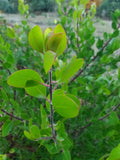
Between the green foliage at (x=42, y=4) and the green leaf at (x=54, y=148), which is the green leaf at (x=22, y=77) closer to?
the green leaf at (x=54, y=148)

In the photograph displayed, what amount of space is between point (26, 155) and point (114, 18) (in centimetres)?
83

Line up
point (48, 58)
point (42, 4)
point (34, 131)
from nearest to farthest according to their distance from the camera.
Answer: point (48, 58) → point (34, 131) → point (42, 4)

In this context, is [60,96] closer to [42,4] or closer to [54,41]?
[54,41]

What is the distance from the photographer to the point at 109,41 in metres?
0.72

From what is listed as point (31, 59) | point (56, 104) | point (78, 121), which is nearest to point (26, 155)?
point (78, 121)

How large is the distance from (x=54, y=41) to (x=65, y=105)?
0.39ft

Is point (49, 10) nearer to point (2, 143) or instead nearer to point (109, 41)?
point (109, 41)

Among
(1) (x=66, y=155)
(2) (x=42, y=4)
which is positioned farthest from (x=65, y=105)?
(2) (x=42, y=4)

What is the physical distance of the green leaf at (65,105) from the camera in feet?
0.92

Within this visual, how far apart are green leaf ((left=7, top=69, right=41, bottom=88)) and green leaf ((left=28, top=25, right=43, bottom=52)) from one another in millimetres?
50

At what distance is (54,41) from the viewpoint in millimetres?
261

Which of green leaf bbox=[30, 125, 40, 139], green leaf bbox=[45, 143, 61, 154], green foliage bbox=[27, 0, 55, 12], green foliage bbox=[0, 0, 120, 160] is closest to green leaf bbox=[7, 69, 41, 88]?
green foliage bbox=[0, 0, 120, 160]

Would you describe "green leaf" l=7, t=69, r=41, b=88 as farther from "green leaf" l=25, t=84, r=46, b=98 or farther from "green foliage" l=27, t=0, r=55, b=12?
"green foliage" l=27, t=0, r=55, b=12

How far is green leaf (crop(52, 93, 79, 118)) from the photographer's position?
28cm
